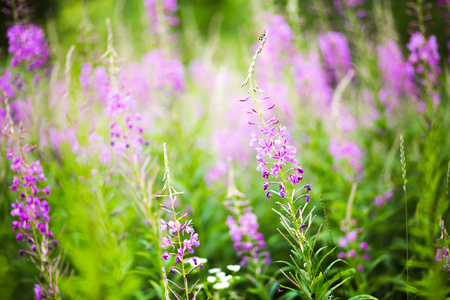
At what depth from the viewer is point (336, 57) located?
4.72 m

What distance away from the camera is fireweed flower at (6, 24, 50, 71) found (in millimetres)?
2982

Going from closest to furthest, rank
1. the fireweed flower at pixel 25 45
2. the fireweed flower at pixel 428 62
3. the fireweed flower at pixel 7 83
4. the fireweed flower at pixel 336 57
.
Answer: the fireweed flower at pixel 428 62, the fireweed flower at pixel 25 45, the fireweed flower at pixel 7 83, the fireweed flower at pixel 336 57

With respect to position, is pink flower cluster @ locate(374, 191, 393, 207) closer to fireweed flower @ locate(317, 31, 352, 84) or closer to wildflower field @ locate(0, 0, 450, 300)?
wildflower field @ locate(0, 0, 450, 300)

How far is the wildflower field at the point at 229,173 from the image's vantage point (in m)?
1.84

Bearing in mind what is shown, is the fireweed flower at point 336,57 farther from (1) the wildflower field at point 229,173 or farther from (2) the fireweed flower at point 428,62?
(2) the fireweed flower at point 428,62

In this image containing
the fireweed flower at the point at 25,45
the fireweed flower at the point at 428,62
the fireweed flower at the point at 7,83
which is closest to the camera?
the fireweed flower at the point at 428,62

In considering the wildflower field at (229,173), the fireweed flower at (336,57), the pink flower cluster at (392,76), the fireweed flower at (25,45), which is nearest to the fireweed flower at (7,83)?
the wildflower field at (229,173)

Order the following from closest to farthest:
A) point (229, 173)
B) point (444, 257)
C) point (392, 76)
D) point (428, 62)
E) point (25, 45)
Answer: point (444, 257) → point (229, 173) → point (428, 62) → point (25, 45) → point (392, 76)

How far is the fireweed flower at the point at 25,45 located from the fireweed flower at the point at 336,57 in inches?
151

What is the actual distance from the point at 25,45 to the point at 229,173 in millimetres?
2410

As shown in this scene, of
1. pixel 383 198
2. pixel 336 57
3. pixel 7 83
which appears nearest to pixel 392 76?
pixel 336 57

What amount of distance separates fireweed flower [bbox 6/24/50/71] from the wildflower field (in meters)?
0.01

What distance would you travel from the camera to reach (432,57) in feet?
9.52

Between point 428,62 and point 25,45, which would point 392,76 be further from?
point 25,45
